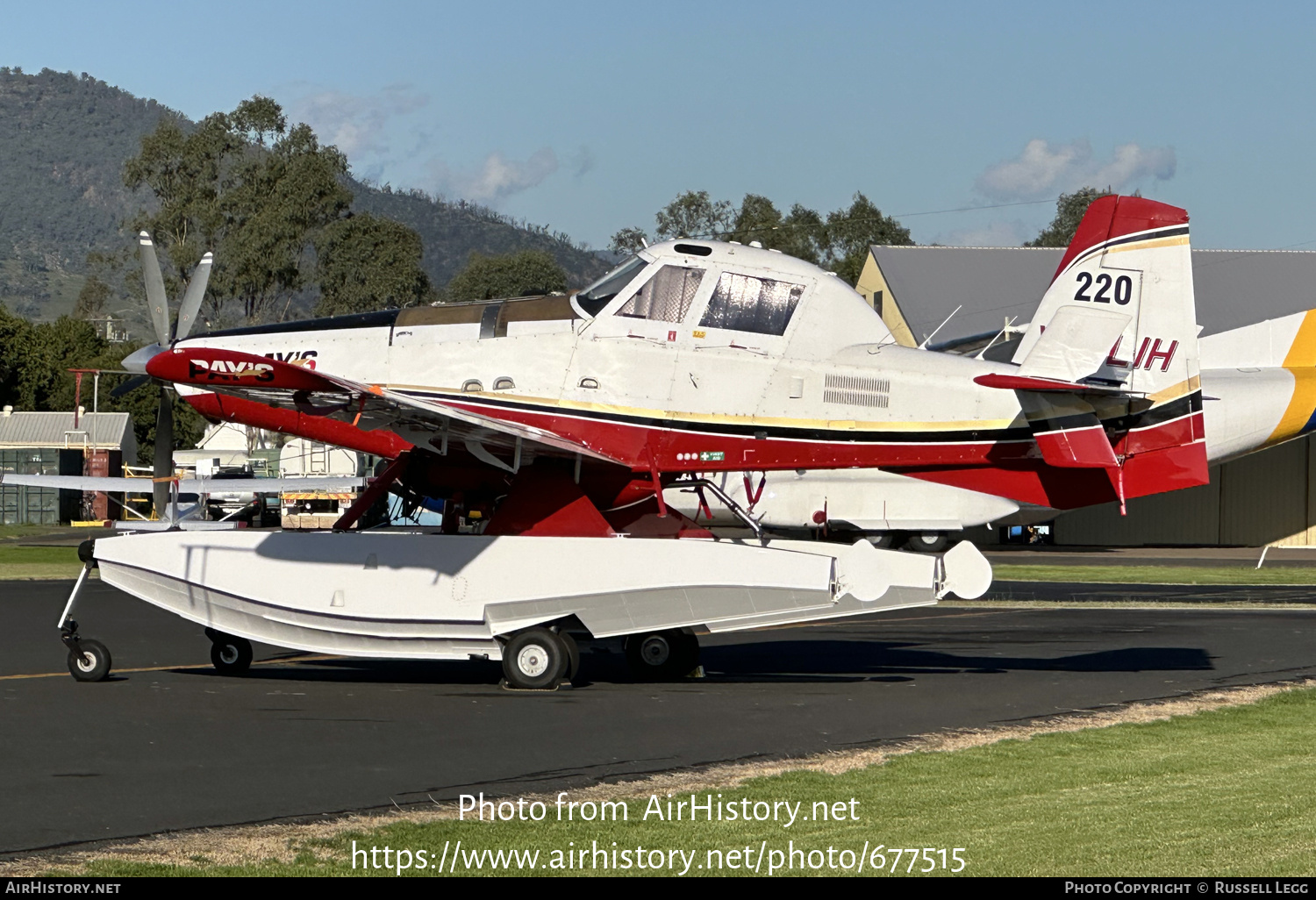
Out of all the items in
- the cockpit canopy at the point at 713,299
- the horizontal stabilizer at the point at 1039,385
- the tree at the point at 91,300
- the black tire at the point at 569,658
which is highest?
the tree at the point at 91,300

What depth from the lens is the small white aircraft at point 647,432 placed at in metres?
12.4

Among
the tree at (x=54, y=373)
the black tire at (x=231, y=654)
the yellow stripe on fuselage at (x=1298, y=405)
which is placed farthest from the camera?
the tree at (x=54, y=373)

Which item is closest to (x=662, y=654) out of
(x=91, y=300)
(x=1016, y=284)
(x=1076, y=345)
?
(x=1076, y=345)

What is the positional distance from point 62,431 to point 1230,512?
171 feet

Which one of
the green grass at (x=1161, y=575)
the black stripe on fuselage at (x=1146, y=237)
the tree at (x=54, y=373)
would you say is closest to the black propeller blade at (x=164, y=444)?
the black stripe on fuselage at (x=1146, y=237)

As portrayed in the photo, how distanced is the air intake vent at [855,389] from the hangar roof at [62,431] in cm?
5744

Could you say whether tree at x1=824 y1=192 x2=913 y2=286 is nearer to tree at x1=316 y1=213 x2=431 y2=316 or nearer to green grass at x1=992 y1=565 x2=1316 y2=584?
tree at x1=316 y1=213 x2=431 y2=316

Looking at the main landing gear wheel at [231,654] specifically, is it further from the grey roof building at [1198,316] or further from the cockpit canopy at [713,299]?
the grey roof building at [1198,316]

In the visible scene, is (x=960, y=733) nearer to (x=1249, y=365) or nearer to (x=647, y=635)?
(x=647, y=635)

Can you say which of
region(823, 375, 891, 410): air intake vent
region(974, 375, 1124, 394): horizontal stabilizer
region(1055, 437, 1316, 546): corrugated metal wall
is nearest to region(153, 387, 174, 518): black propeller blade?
region(823, 375, 891, 410): air intake vent

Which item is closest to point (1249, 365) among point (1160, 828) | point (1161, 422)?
point (1161, 422)

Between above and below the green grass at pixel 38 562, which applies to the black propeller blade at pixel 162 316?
above

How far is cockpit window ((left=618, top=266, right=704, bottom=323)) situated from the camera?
1320cm

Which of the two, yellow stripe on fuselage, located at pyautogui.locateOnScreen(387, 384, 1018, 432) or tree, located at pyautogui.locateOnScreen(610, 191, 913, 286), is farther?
tree, located at pyautogui.locateOnScreen(610, 191, 913, 286)
